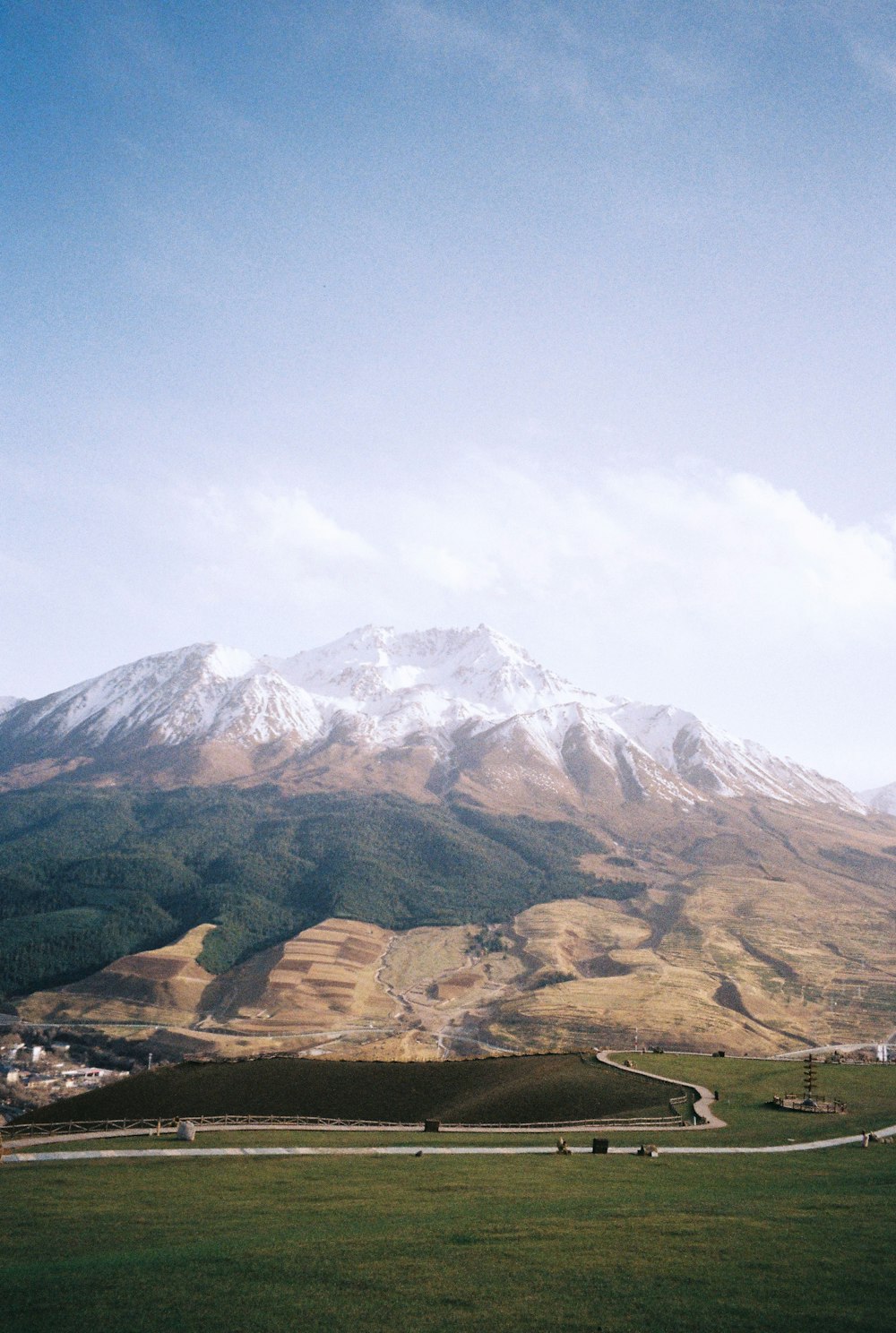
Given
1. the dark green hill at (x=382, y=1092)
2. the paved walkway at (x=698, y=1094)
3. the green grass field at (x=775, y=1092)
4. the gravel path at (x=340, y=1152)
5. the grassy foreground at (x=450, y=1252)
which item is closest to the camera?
the grassy foreground at (x=450, y=1252)

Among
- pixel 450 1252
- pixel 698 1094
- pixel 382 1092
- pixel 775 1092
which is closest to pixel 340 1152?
pixel 450 1252

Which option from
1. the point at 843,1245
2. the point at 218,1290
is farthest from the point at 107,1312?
the point at 843,1245

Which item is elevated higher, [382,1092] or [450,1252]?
[450,1252]

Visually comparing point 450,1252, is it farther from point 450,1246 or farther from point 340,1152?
point 340,1152

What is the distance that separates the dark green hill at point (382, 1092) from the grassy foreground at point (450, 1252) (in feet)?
101

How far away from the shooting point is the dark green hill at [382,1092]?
212 ft

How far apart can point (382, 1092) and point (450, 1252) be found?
185 feet

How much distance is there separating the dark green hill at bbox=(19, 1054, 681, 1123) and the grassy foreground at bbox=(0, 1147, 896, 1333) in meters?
30.8

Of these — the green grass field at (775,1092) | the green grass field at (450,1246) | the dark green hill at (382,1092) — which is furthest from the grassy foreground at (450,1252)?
the dark green hill at (382,1092)

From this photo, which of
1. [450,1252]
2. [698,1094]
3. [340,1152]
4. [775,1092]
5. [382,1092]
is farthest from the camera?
[382,1092]

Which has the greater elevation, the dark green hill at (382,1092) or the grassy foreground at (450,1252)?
the grassy foreground at (450,1252)

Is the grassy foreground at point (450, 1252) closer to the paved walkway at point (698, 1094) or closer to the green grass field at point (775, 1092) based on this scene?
the green grass field at point (775, 1092)

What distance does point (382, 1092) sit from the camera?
73.3m

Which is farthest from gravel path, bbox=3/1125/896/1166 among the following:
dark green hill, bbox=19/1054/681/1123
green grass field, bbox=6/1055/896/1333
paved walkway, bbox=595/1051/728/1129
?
dark green hill, bbox=19/1054/681/1123
